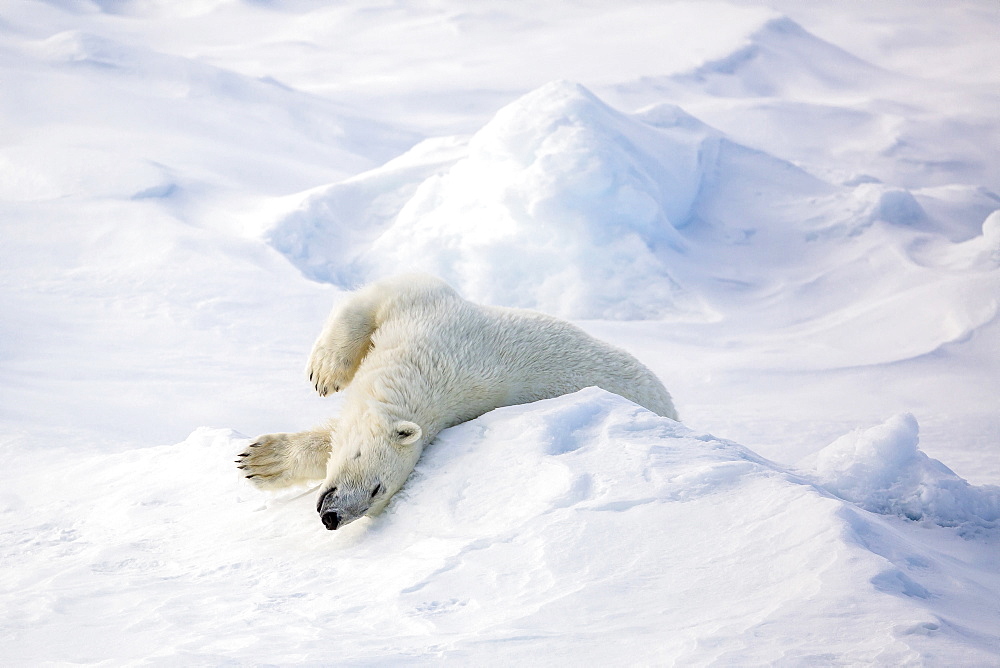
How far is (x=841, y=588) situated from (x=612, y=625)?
1.62 ft

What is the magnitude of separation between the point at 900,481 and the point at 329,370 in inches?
98.4

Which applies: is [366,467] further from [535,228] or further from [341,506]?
[535,228]

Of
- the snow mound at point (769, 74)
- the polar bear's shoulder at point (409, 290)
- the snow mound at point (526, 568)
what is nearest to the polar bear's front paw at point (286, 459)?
the snow mound at point (526, 568)

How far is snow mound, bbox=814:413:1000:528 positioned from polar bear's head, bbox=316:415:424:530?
6.63 ft

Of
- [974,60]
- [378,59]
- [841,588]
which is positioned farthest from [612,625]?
[974,60]

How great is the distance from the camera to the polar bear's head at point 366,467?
100.0 inches

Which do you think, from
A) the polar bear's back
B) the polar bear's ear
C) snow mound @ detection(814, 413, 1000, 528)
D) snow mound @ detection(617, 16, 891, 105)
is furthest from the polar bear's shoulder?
snow mound @ detection(617, 16, 891, 105)

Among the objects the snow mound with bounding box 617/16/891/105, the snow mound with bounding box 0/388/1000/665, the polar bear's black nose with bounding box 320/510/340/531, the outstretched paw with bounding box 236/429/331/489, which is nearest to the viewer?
the snow mound with bounding box 0/388/1000/665

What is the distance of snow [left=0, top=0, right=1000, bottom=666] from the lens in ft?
6.20

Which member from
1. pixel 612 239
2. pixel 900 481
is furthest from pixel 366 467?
pixel 612 239

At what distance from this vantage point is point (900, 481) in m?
3.59

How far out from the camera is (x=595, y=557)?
208 cm

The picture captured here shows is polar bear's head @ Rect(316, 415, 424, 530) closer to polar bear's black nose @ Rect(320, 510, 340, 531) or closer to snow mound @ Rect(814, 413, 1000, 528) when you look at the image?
polar bear's black nose @ Rect(320, 510, 340, 531)

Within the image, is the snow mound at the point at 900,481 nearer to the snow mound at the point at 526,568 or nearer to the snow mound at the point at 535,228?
the snow mound at the point at 526,568
